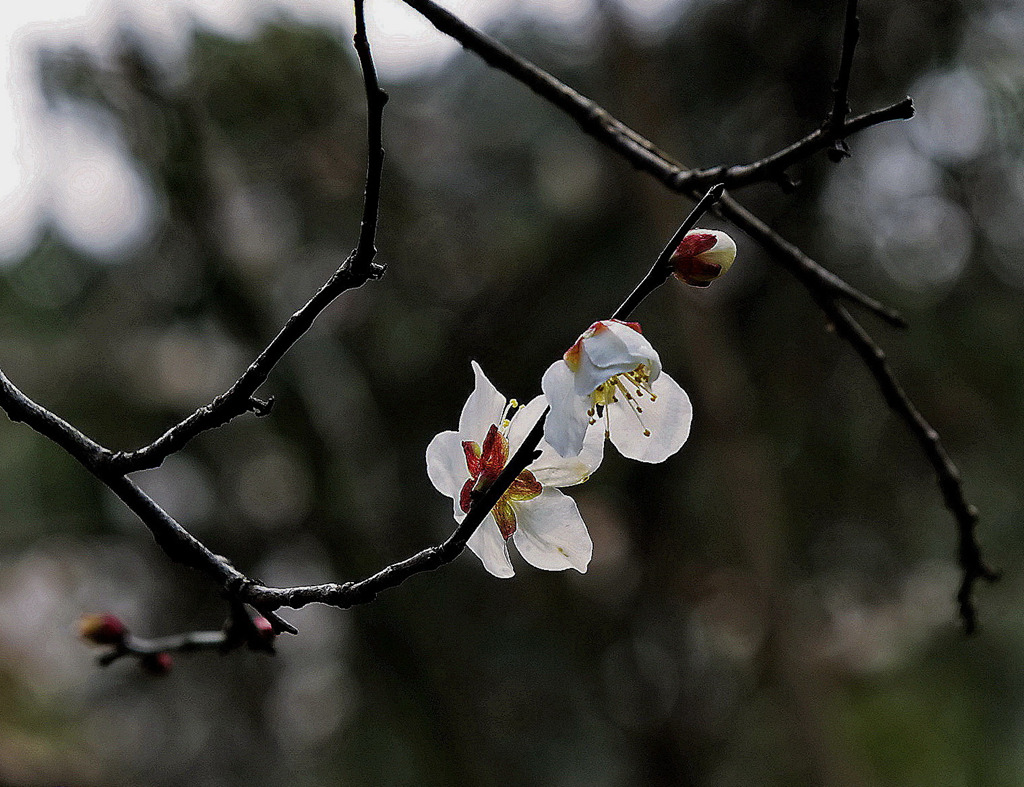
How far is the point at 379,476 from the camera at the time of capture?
2945 mm

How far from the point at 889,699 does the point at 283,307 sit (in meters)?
2.52

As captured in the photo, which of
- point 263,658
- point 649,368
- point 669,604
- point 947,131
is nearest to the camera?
point 649,368

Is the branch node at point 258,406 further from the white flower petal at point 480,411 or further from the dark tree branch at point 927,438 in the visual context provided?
the dark tree branch at point 927,438

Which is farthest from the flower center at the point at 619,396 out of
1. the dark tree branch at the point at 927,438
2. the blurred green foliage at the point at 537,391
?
the blurred green foliage at the point at 537,391

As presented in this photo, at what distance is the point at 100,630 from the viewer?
76 centimetres

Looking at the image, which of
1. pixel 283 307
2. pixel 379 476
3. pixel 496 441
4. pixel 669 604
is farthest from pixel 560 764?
pixel 496 441

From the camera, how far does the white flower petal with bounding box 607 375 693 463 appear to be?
52cm

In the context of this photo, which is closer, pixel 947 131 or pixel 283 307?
pixel 947 131

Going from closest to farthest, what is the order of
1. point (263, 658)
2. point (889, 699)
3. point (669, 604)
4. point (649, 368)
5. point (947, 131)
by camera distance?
point (649, 368) → point (947, 131) → point (669, 604) → point (889, 699) → point (263, 658)

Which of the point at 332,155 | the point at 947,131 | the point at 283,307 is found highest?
the point at 332,155

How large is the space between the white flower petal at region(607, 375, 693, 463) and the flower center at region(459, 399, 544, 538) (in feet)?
0.20

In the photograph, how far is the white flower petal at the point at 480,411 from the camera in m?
0.52

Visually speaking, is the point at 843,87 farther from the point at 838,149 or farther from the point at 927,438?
the point at 927,438

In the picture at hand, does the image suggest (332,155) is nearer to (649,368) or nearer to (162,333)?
(162,333)
